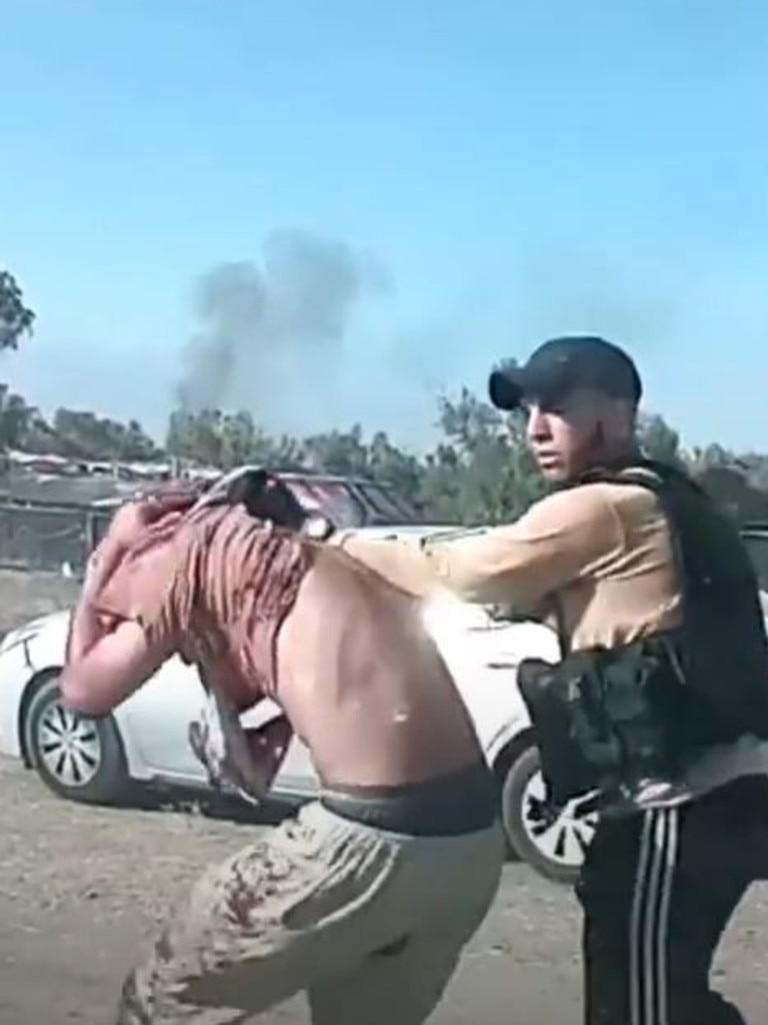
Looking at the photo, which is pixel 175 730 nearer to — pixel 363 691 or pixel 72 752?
pixel 72 752

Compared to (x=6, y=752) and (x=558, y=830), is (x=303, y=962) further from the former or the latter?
(x=6, y=752)

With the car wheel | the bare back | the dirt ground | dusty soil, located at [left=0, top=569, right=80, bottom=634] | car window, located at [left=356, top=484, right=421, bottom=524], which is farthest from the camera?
dusty soil, located at [left=0, top=569, right=80, bottom=634]

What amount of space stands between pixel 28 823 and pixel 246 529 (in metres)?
6.06

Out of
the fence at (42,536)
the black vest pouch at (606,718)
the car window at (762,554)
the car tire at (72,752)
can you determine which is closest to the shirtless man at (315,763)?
the black vest pouch at (606,718)

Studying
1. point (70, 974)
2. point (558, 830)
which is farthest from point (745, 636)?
point (558, 830)

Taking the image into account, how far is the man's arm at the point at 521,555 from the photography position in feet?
13.6

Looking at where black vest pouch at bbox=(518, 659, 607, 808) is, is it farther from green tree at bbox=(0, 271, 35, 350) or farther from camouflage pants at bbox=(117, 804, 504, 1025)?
green tree at bbox=(0, 271, 35, 350)

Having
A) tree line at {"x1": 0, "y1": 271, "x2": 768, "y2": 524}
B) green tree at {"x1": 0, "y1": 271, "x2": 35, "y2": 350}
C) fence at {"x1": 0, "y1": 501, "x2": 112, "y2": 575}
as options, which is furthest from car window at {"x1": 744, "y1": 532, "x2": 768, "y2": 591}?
green tree at {"x1": 0, "y1": 271, "x2": 35, "y2": 350}

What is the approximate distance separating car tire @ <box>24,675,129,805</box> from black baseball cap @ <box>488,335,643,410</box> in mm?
5966

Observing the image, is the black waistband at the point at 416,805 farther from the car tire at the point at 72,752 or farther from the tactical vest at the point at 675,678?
the car tire at the point at 72,752

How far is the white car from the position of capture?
8.67 metres

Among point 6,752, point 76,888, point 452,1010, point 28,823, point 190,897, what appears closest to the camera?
point 190,897

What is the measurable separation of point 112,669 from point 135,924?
406 centimetres

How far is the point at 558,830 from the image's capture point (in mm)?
8680
